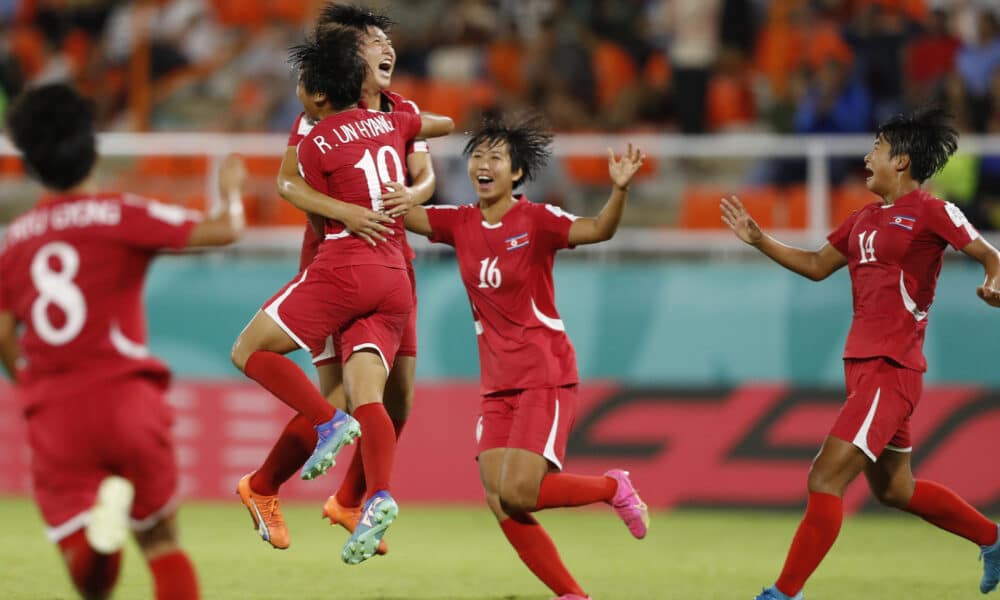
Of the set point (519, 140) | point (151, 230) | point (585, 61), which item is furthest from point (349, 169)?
point (585, 61)

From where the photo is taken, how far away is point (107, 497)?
16.4 ft

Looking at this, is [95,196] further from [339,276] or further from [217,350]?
[217,350]

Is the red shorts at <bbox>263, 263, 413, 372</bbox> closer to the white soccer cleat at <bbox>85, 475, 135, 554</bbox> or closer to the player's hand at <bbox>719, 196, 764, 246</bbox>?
the player's hand at <bbox>719, 196, 764, 246</bbox>

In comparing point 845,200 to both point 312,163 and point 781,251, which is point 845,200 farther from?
point 312,163

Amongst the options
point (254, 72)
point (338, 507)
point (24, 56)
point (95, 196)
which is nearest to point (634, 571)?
point (338, 507)

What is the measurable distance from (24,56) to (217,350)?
570cm

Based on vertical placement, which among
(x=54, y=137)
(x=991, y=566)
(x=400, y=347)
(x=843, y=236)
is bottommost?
(x=991, y=566)

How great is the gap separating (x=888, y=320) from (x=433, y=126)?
249 cm

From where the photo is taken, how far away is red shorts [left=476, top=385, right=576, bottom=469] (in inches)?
273

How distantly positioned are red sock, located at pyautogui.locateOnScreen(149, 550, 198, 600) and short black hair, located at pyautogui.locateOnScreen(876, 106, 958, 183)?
3.92 meters

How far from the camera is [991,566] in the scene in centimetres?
734

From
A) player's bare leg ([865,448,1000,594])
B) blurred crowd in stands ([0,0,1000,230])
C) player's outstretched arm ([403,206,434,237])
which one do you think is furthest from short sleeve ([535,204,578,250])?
blurred crowd in stands ([0,0,1000,230])

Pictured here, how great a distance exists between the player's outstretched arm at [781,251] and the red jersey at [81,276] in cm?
313

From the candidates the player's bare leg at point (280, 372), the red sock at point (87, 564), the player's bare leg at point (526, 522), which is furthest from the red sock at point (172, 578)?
the player's bare leg at point (526, 522)
